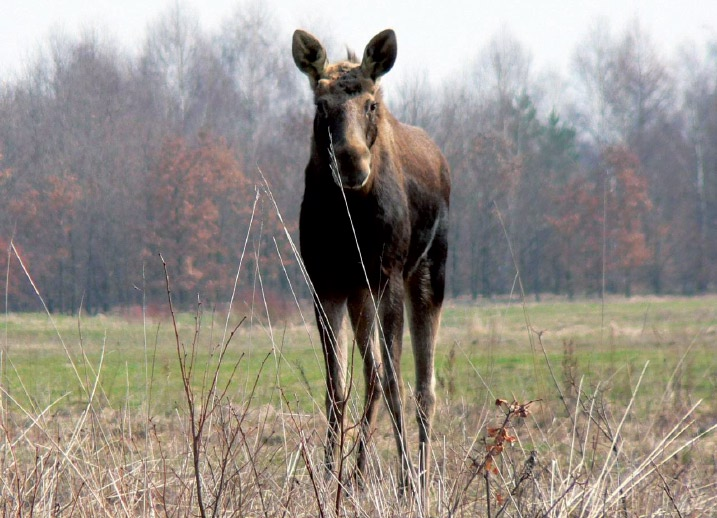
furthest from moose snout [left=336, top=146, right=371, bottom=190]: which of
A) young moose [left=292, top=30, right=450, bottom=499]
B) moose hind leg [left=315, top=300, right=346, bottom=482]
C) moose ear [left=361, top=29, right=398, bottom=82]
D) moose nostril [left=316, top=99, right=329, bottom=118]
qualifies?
moose ear [left=361, top=29, right=398, bottom=82]

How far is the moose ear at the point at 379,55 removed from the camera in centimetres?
536

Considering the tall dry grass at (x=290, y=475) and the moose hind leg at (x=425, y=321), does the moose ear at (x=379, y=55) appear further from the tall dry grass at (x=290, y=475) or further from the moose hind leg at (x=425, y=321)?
the tall dry grass at (x=290, y=475)

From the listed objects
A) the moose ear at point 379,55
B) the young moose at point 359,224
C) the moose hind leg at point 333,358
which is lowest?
the moose hind leg at point 333,358

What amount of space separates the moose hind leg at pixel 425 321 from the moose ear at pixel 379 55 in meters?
1.34

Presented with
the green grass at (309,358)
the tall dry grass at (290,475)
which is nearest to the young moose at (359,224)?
the green grass at (309,358)

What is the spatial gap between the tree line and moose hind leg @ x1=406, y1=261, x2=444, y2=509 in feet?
3.41

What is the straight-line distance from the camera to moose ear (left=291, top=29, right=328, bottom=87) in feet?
17.8

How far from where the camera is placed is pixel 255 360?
15648 millimetres

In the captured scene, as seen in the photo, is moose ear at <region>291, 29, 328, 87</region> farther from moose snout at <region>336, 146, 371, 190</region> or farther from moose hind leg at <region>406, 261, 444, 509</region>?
moose hind leg at <region>406, 261, 444, 509</region>

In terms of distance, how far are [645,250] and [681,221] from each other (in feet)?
11.8

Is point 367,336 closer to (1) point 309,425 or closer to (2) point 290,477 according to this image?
(1) point 309,425

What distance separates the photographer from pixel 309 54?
5488 mm

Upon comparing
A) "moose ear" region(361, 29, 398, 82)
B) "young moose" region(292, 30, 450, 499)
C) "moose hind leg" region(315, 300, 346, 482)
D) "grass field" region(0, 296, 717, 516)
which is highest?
"moose ear" region(361, 29, 398, 82)

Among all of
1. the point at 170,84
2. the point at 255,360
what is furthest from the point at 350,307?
the point at 170,84
